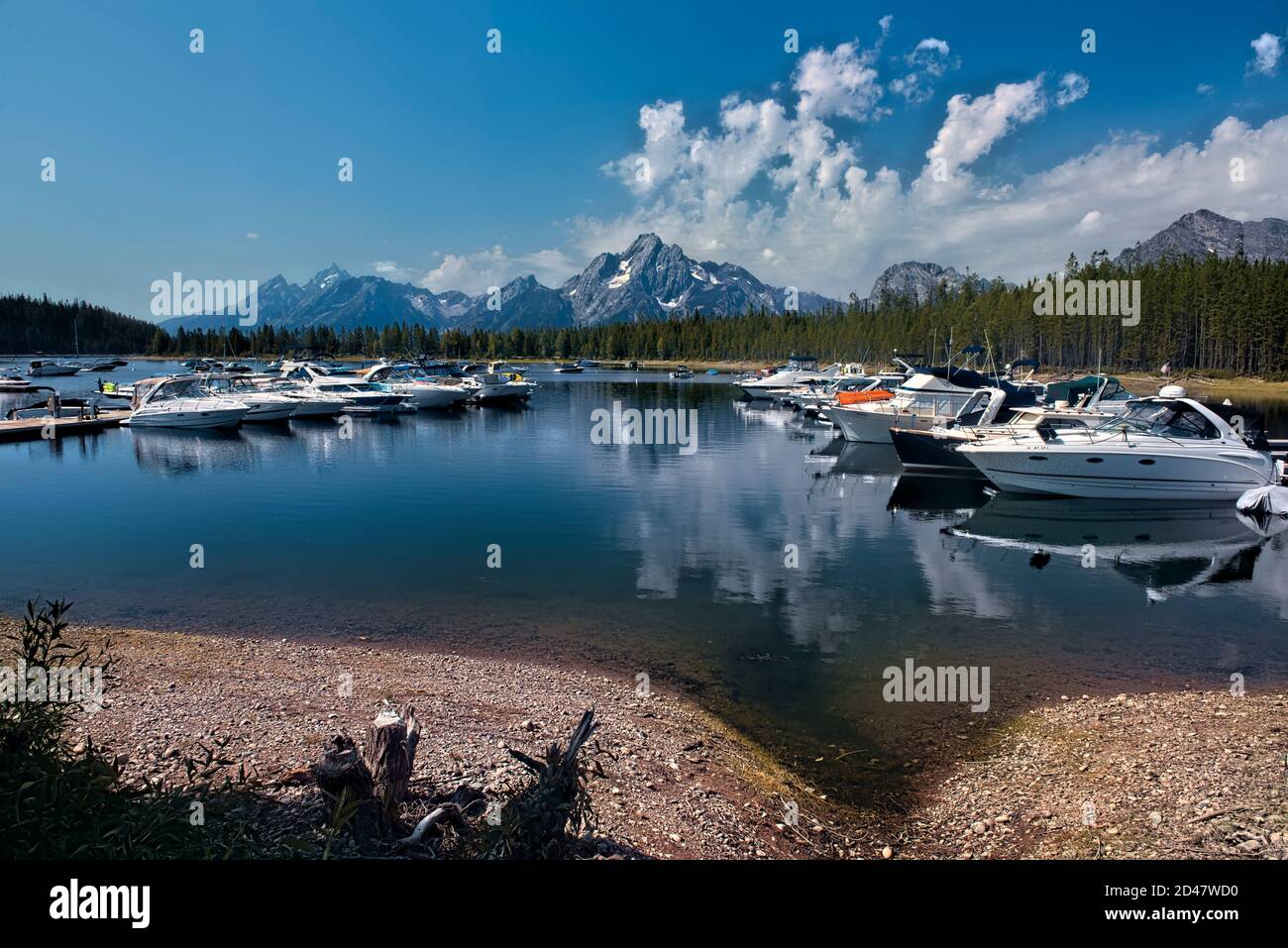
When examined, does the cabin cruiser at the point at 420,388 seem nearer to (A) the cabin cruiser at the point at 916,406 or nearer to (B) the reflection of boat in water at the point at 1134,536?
(A) the cabin cruiser at the point at 916,406

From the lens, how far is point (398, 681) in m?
13.1

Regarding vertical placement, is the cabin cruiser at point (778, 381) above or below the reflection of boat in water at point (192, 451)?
above

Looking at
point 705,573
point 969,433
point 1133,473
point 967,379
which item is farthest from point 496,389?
point 705,573

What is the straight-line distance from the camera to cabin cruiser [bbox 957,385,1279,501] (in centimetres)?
3188

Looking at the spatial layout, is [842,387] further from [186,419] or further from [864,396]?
[186,419]

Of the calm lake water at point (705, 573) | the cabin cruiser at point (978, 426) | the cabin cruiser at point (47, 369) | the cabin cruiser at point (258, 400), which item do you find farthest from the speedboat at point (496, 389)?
the cabin cruiser at point (47, 369)

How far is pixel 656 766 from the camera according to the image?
9.92 m

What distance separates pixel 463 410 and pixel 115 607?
213 ft

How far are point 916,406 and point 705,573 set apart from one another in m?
33.9

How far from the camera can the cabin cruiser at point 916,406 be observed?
4912 cm

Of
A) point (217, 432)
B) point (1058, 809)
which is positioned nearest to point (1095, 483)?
point (1058, 809)

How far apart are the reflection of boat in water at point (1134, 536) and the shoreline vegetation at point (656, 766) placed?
1133 cm
